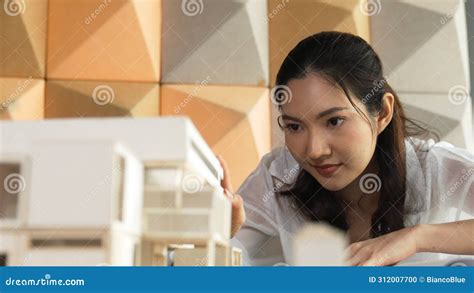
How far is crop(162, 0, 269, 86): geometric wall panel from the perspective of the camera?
103 cm

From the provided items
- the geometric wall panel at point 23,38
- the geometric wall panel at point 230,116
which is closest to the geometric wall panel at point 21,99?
the geometric wall panel at point 23,38

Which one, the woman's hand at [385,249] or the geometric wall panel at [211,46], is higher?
the geometric wall panel at [211,46]

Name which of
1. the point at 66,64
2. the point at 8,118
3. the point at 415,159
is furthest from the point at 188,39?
the point at 415,159

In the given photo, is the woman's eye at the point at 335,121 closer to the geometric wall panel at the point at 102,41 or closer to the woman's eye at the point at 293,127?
the woman's eye at the point at 293,127

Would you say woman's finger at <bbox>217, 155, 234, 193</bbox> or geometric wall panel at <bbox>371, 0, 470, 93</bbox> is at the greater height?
geometric wall panel at <bbox>371, 0, 470, 93</bbox>

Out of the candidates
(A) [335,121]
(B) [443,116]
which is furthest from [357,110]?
(B) [443,116]

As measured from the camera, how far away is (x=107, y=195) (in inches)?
35.7

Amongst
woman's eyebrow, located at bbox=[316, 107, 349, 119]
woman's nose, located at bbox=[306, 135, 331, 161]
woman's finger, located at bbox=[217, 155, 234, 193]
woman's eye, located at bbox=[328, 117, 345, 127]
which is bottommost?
woman's finger, located at bbox=[217, 155, 234, 193]

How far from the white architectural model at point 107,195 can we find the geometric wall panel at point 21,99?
0.02 meters

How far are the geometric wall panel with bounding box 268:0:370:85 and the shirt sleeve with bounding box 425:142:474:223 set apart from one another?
235 mm

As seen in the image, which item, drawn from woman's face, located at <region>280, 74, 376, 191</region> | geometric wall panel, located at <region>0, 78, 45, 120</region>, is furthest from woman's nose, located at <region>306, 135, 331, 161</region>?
geometric wall panel, located at <region>0, 78, 45, 120</region>

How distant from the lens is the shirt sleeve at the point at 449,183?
989mm

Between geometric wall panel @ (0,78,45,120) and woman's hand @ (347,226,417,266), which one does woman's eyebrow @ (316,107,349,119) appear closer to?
woman's hand @ (347,226,417,266)
